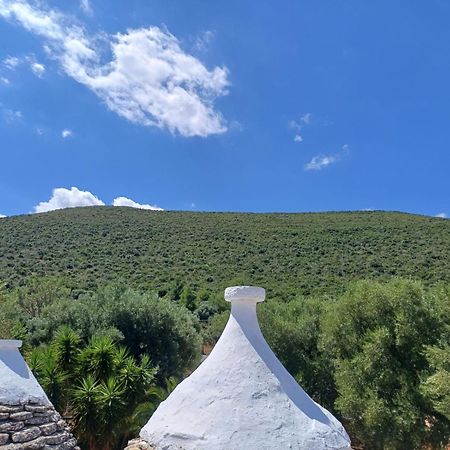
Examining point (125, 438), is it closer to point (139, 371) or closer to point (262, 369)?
point (139, 371)

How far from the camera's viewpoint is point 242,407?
5395 millimetres

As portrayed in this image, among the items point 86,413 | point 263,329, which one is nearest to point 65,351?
point 86,413

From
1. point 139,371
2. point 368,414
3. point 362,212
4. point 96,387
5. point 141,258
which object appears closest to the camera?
point 96,387

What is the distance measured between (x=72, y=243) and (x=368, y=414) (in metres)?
42.8

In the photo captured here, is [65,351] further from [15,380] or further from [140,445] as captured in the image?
[140,445]

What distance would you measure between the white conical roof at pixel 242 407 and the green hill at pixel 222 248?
31.7 m

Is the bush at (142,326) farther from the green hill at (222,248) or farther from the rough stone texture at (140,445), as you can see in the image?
the green hill at (222,248)

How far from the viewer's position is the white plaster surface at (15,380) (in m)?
7.15

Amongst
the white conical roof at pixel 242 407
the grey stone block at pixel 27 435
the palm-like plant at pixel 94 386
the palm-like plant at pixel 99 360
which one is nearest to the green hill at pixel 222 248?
the palm-like plant at pixel 94 386

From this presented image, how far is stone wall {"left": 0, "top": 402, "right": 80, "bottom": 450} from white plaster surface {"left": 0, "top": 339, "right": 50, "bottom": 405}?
0.32 feet

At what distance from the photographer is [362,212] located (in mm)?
68625

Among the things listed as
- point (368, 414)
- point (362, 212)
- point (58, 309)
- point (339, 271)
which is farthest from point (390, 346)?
point (362, 212)

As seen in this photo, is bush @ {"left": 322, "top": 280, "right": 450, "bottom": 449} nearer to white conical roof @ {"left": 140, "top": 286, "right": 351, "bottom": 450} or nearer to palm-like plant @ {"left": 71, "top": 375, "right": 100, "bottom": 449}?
palm-like plant @ {"left": 71, "top": 375, "right": 100, "bottom": 449}

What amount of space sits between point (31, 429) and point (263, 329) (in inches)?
559
